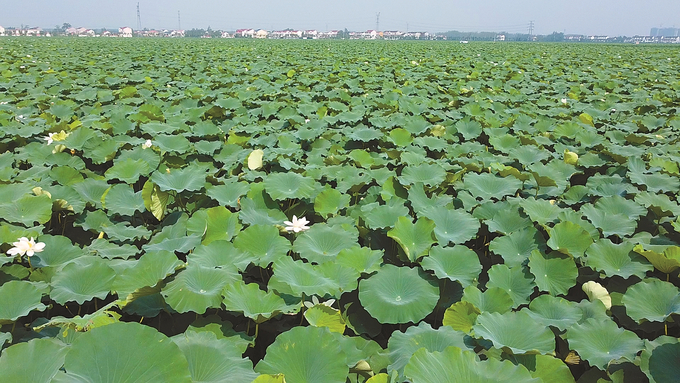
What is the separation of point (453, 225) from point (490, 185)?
1.90ft

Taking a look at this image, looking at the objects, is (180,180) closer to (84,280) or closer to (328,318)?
(84,280)

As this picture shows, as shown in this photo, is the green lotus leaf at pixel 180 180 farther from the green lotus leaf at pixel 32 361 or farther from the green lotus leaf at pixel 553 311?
the green lotus leaf at pixel 553 311

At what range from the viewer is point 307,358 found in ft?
3.79

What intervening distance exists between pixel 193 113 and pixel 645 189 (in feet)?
11.7

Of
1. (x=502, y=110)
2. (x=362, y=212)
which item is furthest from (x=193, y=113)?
(x=502, y=110)

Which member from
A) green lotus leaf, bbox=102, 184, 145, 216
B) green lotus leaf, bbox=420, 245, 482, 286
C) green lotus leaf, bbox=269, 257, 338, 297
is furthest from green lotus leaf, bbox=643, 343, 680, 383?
green lotus leaf, bbox=102, 184, 145, 216

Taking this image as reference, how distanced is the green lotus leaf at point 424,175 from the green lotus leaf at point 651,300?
1123 millimetres

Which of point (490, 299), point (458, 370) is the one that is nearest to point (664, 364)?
point (490, 299)

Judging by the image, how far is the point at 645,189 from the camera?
249 centimetres

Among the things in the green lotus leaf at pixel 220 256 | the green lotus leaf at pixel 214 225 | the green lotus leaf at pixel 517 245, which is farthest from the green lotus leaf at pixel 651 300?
the green lotus leaf at pixel 214 225

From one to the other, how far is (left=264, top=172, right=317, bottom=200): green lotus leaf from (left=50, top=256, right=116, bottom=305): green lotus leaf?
35.3 inches

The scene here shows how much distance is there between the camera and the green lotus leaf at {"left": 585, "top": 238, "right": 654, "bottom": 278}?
1.68 meters

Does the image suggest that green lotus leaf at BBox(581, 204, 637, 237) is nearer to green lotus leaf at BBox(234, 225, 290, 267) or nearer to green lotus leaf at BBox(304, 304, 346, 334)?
green lotus leaf at BBox(304, 304, 346, 334)

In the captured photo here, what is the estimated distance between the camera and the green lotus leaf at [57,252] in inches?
66.6
